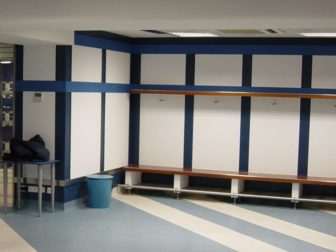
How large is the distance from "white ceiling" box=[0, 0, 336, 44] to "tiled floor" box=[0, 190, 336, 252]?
249 centimetres

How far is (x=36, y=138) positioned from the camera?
25.7 feet

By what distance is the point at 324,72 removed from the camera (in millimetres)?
8914

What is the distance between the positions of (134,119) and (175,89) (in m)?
0.92

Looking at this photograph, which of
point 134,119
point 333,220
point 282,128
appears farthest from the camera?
point 134,119

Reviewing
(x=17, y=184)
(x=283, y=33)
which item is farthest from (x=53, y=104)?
(x=283, y=33)

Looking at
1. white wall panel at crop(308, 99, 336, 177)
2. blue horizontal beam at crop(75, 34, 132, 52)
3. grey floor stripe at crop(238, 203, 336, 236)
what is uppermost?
blue horizontal beam at crop(75, 34, 132, 52)

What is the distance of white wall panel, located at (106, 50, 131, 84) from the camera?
893 cm

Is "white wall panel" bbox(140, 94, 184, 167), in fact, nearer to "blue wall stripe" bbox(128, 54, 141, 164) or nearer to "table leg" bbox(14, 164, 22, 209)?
"blue wall stripe" bbox(128, 54, 141, 164)

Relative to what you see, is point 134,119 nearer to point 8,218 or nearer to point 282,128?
point 282,128

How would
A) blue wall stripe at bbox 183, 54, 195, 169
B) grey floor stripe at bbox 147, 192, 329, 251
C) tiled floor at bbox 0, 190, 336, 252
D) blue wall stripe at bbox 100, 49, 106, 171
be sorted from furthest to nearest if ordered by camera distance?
blue wall stripe at bbox 183, 54, 195, 169
blue wall stripe at bbox 100, 49, 106, 171
grey floor stripe at bbox 147, 192, 329, 251
tiled floor at bbox 0, 190, 336, 252

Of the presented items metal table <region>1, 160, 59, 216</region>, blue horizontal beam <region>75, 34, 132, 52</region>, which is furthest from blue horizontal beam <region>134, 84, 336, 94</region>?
metal table <region>1, 160, 59, 216</region>

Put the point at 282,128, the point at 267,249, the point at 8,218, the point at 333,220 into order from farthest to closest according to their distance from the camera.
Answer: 1. the point at 282,128
2. the point at 333,220
3. the point at 8,218
4. the point at 267,249

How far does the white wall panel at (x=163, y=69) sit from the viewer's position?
9.48 m

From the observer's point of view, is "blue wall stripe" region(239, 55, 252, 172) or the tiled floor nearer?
the tiled floor
